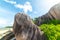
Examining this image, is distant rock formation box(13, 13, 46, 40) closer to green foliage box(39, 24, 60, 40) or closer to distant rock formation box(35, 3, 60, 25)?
green foliage box(39, 24, 60, 40)

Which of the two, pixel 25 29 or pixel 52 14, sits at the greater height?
pixel 52 14

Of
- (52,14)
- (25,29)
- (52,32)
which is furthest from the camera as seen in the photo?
(52,14)

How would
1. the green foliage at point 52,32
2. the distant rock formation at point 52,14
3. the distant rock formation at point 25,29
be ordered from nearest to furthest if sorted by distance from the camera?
the distant rock formation at point 25,29 → the green foliage at point 52,32 → the distant rock formation at point 52,14

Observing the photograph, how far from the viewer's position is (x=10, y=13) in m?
4.21

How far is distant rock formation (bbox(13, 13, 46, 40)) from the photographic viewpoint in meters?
3.16

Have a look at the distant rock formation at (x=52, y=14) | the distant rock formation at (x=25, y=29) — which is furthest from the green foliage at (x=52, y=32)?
the distant rock formation at (x=52, y=14)

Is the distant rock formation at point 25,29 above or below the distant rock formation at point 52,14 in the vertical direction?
below

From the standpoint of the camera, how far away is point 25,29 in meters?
3.21

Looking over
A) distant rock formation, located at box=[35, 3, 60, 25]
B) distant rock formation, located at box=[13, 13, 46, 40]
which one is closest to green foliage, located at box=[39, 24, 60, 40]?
distant rock formation, located at box=[13, 13, 46, 40]

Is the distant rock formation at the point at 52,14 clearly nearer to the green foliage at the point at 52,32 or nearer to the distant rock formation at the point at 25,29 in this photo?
the green foliage at the point at 52,32

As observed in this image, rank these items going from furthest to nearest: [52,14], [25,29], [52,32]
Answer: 1. [52,14]
2. [52,32]
3. [25,29]

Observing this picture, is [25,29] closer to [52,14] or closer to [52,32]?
[52,32]

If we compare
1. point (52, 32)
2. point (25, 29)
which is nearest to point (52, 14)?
point (52, 32)

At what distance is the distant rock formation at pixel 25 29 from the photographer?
3.16 m
